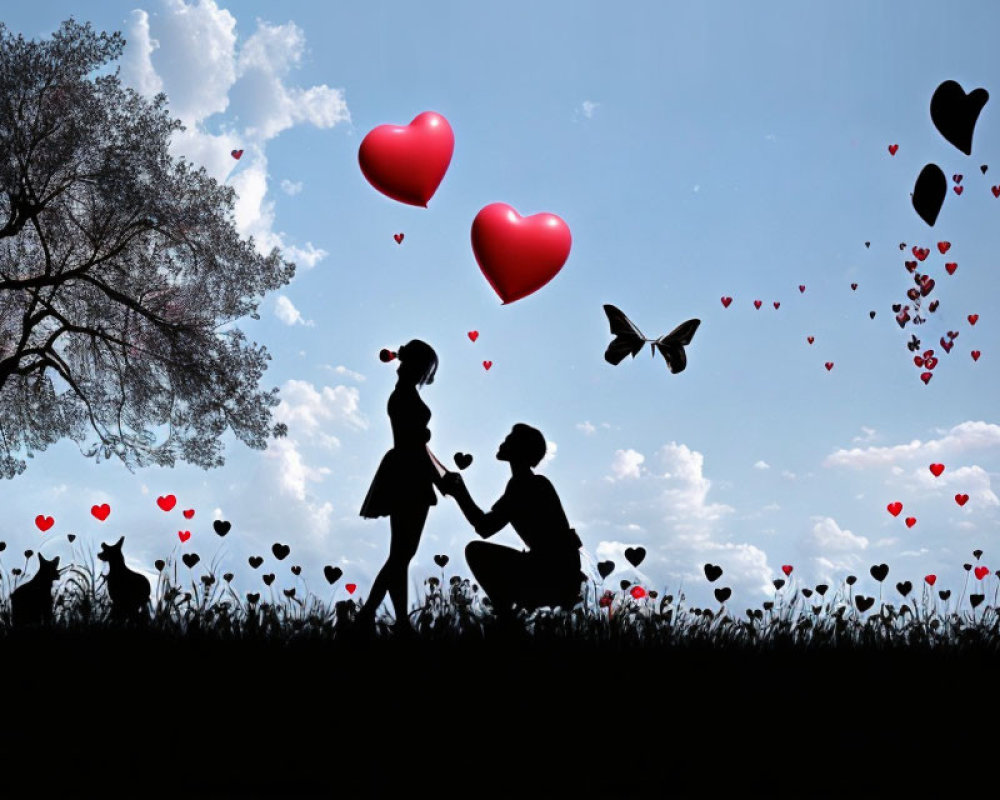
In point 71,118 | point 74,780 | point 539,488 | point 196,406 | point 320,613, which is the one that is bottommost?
point 74,780

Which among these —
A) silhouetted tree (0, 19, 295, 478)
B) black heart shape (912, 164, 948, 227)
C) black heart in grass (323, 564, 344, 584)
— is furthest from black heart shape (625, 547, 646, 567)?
silhouetted tree (0, 19, 295, 478)

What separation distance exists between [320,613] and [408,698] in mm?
2242

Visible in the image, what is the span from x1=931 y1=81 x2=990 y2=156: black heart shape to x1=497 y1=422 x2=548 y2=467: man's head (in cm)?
412

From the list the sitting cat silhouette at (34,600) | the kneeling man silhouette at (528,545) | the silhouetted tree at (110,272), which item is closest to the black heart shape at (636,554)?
the kneeling man silhouette at (528,545)

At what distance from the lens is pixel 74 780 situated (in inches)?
182

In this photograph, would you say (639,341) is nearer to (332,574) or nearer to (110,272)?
(332,574)

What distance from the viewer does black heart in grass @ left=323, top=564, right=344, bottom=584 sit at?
7875 mm

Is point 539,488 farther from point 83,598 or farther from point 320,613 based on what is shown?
point 83,598

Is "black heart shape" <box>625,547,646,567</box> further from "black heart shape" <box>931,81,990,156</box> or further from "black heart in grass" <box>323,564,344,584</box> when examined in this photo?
"black heart shape" <box>931,81,990,156</box>

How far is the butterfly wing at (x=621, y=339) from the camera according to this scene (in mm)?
7777

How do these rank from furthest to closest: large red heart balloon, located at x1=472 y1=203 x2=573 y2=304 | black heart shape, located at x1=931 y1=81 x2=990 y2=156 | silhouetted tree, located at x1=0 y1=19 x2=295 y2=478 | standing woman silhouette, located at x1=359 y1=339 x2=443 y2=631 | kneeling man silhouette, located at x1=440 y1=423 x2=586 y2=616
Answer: silhouetted tree, located at x1=0 y1=19 x2=295 y2=478 < large red heart balloon, located at x1=472 y1=203 x2=573 y2=304 < black heart shape, located at x1=931 y1=81 x2=990 y2=156 < standing woman silhouette, located at x1=359 y1=339 x2=443 y2=631 < kneeling man silhouette, located at x1=440 y1=423 x2=586 y2=616

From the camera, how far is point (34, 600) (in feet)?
26.0

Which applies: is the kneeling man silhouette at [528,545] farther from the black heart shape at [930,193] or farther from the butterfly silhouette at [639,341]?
the black heart shape at [930,193]

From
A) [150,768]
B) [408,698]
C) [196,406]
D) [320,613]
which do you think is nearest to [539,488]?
[408,698]
